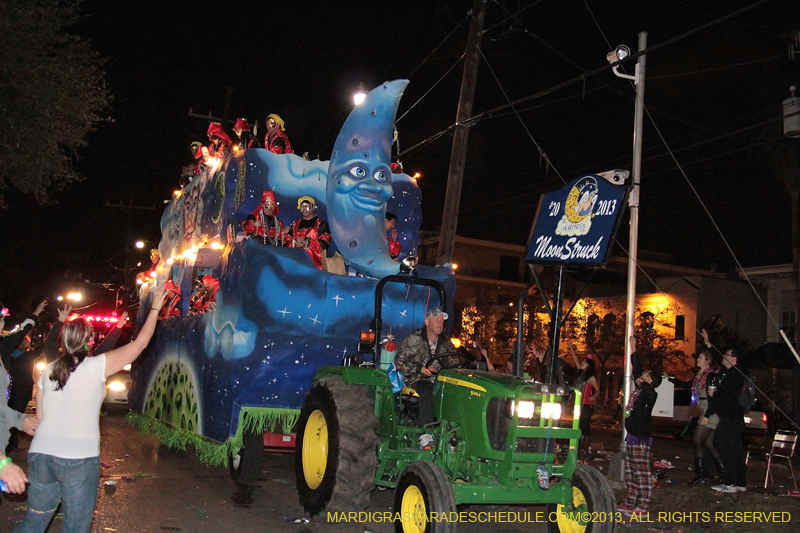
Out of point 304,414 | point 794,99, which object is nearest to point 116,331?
point 304,414

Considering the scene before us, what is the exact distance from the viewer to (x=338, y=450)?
661 cm

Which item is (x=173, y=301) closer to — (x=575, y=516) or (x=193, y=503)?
(x=193, y=503)

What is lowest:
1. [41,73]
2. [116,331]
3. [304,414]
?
[304,414]

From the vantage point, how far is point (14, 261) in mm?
35812

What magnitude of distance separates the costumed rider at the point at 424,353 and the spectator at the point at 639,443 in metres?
2.94

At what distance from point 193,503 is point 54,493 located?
11.7ft

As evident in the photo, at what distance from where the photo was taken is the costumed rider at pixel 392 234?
998cm

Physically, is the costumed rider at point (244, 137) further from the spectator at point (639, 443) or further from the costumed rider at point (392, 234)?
the spectator at point (639, 443)

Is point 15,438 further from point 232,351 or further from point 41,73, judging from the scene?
point 41,73

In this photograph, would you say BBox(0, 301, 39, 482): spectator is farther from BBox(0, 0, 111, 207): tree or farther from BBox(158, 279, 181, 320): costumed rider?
BBox(0, 0, 111, 207): tree

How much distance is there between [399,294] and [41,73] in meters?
6.72

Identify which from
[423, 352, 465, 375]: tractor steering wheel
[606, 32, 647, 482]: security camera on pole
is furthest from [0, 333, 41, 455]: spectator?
[606, 32, 647, 482]: security camera on pole

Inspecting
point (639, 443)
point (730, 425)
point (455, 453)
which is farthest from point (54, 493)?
point (730, 425)

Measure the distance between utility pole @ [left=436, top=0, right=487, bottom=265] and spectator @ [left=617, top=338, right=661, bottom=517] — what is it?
5185 mm
